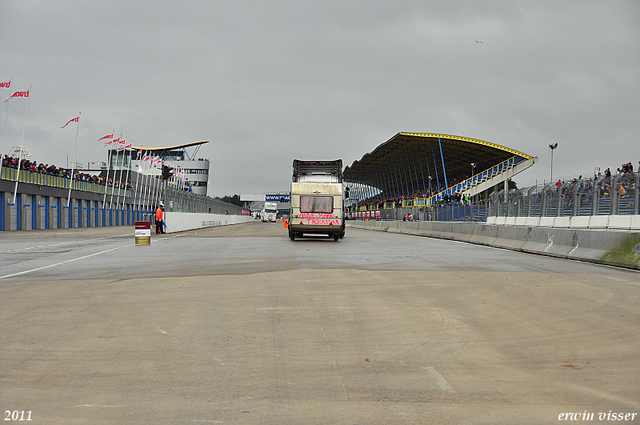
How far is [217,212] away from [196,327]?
66.7 m

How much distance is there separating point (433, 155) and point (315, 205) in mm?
56611

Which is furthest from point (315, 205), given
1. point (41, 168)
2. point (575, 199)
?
point (41, 168)

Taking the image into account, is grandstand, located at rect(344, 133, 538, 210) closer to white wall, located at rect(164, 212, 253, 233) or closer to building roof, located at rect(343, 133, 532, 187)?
building roof, located at rect(343, 133, 532, 187)

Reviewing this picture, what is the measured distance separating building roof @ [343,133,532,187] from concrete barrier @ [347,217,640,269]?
158 ft

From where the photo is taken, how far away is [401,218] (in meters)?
55.2

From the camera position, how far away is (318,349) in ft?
19.8

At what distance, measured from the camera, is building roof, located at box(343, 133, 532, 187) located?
251 ft

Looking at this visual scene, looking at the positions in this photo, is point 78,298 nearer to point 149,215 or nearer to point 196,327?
point 196,327

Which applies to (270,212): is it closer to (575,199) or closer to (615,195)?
(575,199)

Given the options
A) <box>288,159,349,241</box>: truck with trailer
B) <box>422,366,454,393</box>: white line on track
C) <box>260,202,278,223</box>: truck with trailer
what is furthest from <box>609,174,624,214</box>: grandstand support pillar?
<box>260,202,278,223</box>: truck with trailer

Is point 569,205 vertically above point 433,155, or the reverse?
point 433,155

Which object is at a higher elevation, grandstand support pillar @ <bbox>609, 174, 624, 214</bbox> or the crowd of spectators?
the crowd of spectators

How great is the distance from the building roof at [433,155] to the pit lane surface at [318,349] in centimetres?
6737

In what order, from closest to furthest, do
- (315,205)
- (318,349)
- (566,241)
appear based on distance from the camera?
(318,349) → (566,241) → (315,205)
